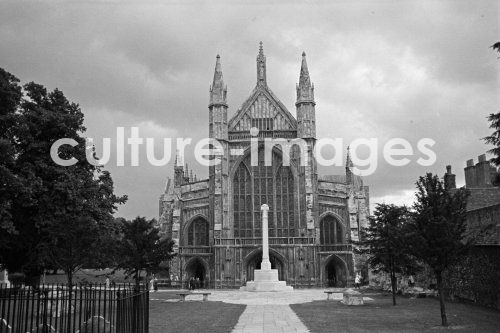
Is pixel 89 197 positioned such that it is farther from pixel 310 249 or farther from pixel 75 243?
pixel 310 249

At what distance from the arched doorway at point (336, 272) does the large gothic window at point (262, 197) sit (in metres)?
4.87

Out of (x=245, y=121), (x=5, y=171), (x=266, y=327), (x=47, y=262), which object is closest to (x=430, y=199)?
(x=266, y=327)

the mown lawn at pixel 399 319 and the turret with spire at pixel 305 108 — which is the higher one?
the turret with spire at pixel 305 108

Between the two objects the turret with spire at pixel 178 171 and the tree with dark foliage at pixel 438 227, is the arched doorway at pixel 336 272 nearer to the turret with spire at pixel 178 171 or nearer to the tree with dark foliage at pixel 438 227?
the turret with spire at pixel 178 171

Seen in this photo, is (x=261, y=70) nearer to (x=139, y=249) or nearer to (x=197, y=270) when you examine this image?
(x=197, y=270)

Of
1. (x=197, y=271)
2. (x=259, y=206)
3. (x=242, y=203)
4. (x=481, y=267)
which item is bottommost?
(x=197, y=271)

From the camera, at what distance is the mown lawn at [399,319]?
51.9ft

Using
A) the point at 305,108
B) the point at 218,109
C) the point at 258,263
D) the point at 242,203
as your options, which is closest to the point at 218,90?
the point at 218,109

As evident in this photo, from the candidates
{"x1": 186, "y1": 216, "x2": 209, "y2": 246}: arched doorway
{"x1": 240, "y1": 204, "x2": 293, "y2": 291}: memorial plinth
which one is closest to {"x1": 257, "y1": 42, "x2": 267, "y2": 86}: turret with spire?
{"x1": 186, "y1": 216, "x2": 209, "y2": 246}: arched doorway

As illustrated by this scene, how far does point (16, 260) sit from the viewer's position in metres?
25.5

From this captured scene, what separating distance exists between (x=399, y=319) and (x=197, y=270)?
37135mm

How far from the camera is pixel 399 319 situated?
18.3 m

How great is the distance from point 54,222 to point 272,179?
3236 centimetres

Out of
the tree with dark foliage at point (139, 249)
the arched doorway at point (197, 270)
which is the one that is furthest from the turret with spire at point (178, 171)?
the tree with dark foliage at point (139, 249)
